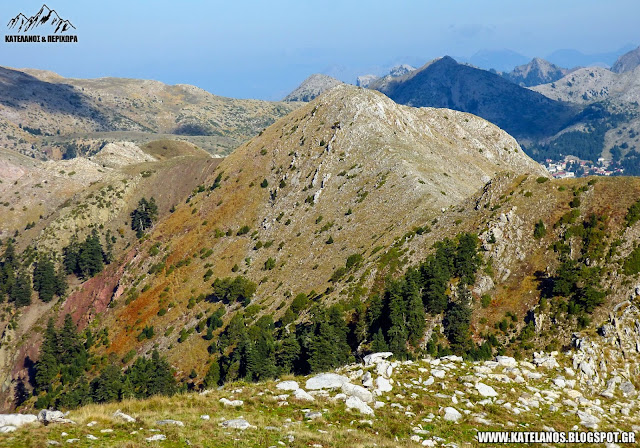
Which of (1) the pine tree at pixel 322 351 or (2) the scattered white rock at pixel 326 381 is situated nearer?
(2) the scattered white rock at pixel 326 381

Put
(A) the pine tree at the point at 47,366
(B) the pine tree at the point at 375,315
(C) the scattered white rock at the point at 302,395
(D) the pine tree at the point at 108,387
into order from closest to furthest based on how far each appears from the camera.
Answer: (C) the scattered white rock at the point at 302,395 → (B) the pine tree at the point at 375,315 → (D) the pine tree at the point at 108,387 → (A) the pine tree at the point at 47,366

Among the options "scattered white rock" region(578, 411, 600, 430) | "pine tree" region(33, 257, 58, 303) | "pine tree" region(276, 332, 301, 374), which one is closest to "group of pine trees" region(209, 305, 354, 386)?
"pine tree" region(276, 332, 301, 374)

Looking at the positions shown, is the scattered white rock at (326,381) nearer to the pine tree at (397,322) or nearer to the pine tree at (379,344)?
the pine tree at (397,322)

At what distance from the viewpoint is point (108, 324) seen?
115625mm

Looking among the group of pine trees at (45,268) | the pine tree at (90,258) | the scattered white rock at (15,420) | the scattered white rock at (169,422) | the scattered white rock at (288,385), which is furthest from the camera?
the pine tree at (90,258)

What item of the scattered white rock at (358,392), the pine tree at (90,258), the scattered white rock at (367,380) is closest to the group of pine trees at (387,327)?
the scattered white rock at (367,380)

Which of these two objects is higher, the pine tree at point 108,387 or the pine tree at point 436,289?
the pine tree at point 436,289

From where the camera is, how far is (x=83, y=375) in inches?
3999

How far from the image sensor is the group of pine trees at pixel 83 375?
78875 millimetres

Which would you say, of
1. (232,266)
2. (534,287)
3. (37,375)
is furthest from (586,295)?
(37,375)

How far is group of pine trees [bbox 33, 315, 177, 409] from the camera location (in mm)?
78875

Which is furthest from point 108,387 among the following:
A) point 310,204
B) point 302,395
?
point 302,395

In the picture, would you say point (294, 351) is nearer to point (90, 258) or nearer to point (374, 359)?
point (374, 359)

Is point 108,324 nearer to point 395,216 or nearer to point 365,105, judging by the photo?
point 395,216
